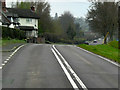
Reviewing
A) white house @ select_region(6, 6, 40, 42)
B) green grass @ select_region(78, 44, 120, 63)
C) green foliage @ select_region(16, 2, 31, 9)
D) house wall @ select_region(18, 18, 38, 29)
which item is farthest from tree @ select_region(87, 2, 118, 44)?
green foliage @ select_region(16, 2, 31, 9)

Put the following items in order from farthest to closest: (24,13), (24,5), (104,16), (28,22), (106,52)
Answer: (24,5), (28,22), (24,13), (104,16), (106,52)

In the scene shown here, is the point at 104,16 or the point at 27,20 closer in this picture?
the point at 104,16

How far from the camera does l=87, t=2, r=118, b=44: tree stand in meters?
42.7

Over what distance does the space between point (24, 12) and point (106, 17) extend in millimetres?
34848

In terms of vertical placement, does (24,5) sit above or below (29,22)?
above

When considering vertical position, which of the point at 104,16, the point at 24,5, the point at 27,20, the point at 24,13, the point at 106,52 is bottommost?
the point at 106,52

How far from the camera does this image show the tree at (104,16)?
140ft

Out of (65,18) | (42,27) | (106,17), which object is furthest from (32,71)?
(65,18)

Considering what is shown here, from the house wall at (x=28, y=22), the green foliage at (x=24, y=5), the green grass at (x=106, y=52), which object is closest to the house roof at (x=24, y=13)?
the house wall at (x=28, y=22)

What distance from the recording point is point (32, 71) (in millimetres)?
11281

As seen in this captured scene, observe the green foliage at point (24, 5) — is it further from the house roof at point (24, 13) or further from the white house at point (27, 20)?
the white house at point (27, 20)

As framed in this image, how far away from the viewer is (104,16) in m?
43.8

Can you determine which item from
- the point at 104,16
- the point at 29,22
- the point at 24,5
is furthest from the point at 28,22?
the point at 104,16

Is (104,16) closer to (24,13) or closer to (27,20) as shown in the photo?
(27,20)
